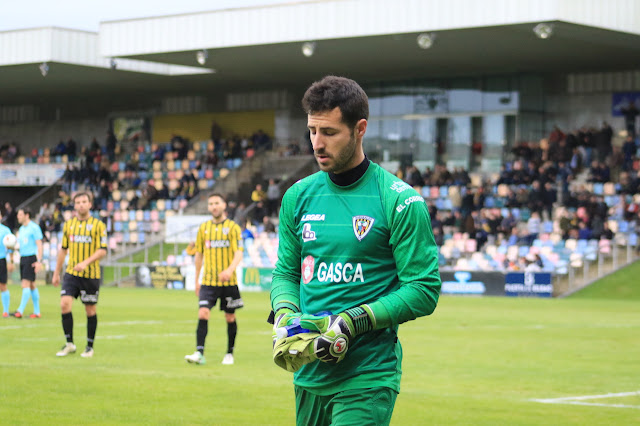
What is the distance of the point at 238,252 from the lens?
1369 centimetres

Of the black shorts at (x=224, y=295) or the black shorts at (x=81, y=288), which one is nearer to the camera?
the black shorts at (x=224, y=295)

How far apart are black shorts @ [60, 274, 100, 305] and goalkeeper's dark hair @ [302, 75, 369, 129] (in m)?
10.1

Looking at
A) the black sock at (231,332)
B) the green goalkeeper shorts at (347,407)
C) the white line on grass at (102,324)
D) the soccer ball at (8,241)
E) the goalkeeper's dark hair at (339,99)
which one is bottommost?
the white line on grass at (102,324)

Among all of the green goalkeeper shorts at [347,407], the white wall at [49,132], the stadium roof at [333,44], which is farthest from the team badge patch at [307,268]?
the white wall at [49,132]

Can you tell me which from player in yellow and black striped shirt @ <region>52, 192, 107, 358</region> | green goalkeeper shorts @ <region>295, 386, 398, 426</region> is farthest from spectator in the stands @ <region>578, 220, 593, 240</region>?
green goalkeeper shorts @ <region>295, 386, 398, 426</region>

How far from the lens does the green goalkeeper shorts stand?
4.34 m

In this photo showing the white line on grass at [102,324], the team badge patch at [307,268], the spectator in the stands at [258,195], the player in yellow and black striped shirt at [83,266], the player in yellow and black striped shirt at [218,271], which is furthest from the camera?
the spectator in the stands at [258,195]

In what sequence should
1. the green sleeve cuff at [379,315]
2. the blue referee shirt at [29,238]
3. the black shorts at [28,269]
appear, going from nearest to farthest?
the green sleeve cuff at [379,315] → the black shorts at [28,269] → the blue referee shirt at [29,238]

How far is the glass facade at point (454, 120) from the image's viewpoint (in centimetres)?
4197

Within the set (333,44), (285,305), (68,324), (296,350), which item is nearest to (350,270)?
(285,305)

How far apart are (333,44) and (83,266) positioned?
79.4 ft

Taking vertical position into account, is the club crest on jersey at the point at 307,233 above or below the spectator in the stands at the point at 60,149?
below

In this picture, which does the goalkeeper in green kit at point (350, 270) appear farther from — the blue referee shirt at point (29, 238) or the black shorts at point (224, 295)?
the blue referee shirt at point (29, 238)

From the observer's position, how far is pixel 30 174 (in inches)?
2101
